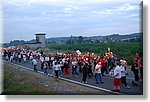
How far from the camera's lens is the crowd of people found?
20.6ft

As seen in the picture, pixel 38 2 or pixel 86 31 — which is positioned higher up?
pixel 38 2

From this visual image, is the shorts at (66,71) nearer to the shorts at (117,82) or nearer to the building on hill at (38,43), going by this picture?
the building on hill at (38,43)

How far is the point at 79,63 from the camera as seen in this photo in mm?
6520

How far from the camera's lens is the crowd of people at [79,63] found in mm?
6281

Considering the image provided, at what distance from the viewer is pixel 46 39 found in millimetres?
6461

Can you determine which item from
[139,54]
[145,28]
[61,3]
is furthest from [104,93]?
[61,3]

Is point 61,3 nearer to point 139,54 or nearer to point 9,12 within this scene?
point 9,12

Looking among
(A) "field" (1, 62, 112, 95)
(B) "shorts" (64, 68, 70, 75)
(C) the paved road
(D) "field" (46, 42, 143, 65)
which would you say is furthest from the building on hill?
(C) the paved road

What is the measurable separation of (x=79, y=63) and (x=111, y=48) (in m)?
0.59

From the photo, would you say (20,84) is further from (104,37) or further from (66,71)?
(104,37)

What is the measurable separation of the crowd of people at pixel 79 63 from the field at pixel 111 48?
0.22 ft

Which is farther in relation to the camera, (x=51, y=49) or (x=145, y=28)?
(x=51, y=49)

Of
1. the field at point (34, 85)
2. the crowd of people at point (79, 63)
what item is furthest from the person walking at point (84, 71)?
the field at point (34, 85)

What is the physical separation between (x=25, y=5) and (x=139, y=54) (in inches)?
78.4
